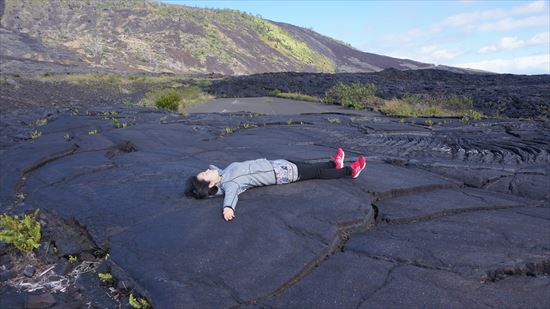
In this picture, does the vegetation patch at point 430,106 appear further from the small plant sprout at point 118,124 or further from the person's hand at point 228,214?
the person's hand at point 228,214

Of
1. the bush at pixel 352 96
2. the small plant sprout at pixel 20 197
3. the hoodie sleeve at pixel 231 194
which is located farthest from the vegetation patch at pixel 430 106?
the small plant sprout at pixel 20 197

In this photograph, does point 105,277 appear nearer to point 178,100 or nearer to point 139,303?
point 139,303

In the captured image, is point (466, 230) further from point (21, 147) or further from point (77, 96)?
point (77, 96)

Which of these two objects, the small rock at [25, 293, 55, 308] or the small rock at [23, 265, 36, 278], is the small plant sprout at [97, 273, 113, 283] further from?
the small rock at [23, 265, 36, 278]

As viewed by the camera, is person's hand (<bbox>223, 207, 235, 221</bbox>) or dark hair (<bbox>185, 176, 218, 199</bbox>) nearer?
person's hand (<bbox>223, 207, 235, 221</bbox>)

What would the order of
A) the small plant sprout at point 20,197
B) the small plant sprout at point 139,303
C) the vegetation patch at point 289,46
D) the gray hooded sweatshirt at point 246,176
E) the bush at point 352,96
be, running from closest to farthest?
1. the small plant sprout at point 139,303
2. the gray hooded sweatshirt at point 246,176
3. the small plant sprout at point 20,197
4. the bush at point 352,96
5. the vegetation patch at point 289,46

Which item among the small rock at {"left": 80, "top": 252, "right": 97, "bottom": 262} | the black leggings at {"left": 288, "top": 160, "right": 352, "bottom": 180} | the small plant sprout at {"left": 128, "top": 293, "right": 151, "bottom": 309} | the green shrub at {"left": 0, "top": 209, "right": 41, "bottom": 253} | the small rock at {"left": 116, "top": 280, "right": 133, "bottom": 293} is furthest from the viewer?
the black leggings at {"left": 288, "top": 160, "right": 352, "bottom": 180}

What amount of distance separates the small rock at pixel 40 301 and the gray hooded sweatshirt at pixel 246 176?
1.94m

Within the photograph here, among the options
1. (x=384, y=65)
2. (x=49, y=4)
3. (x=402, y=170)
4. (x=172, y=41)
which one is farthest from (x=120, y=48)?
(x=402, y=170)

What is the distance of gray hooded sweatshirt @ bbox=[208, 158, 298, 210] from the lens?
17.0ft

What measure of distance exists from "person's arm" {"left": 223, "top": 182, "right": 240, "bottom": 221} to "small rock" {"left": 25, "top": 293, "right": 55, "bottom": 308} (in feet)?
6.00

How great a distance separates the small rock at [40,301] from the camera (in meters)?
3.78

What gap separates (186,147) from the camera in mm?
9391

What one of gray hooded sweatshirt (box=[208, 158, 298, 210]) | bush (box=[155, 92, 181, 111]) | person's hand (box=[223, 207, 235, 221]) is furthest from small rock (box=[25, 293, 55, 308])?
bush (box=[155, 92, 181, 111])
